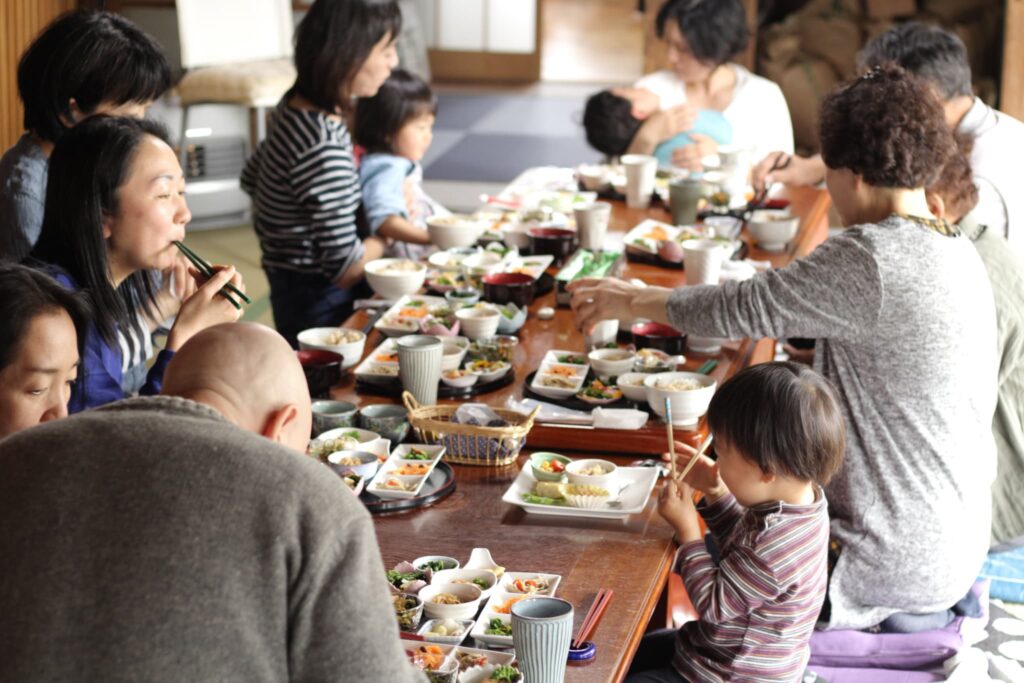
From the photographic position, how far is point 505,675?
68.6 inches

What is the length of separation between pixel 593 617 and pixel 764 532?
1.34ft

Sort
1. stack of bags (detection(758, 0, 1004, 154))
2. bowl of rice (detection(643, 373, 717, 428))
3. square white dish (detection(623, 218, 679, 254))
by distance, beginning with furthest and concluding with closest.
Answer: stack of bags (detection(758, 0, 1004, 154)) → square white dish (detection(623, 218, 679, 254)) → bowl of rice (detection(643, 373, 717, 428))

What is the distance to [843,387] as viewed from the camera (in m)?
2.70

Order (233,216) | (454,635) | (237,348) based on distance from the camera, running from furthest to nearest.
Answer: (233,216) < (454,635) < (237,348)

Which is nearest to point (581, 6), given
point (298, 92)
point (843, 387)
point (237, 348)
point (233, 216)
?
point (233, 216)

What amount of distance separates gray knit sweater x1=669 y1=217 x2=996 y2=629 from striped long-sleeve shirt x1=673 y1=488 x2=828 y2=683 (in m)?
0.48

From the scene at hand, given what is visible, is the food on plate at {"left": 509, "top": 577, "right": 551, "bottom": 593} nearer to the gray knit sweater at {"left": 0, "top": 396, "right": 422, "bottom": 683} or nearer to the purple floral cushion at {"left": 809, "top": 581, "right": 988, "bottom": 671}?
the gray knit sweater at {"left": 0, "top": 396, "right": 422, "bottom": 683}

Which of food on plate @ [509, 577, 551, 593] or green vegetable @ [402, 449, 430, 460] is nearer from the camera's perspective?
food on plate @ [509, 577, 551, 593]

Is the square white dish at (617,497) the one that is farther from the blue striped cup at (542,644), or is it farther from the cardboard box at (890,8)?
the cardboard box at (890,8)

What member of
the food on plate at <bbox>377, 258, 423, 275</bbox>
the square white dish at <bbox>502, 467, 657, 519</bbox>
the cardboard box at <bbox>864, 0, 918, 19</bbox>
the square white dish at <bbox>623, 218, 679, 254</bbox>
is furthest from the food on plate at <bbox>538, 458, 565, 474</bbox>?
the cardboard box at <bbox>864, 0, 918, 19</bbox>

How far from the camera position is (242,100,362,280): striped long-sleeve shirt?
3.84 m

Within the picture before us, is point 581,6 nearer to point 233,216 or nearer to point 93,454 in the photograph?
point 233,216

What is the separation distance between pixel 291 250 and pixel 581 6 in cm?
1279

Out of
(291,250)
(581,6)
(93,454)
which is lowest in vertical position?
(581,6)
